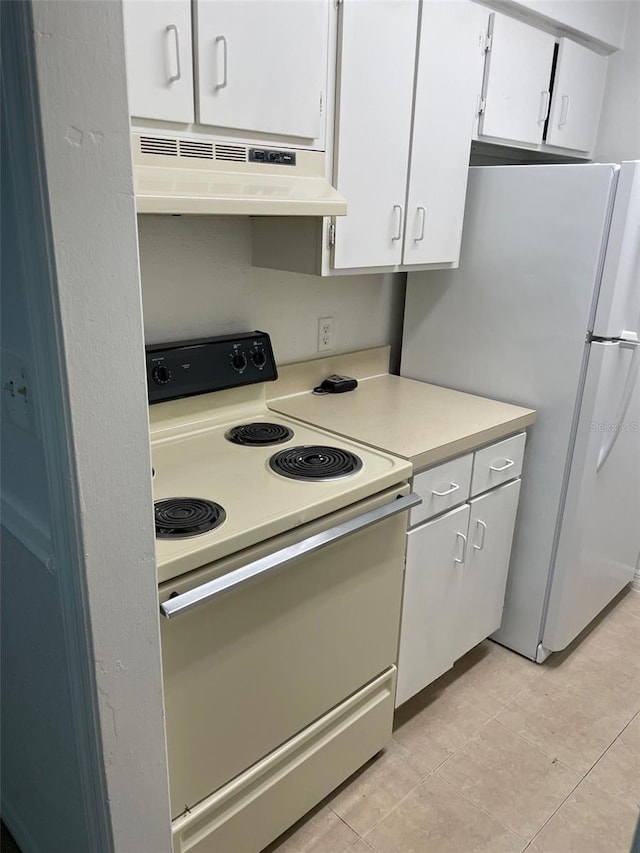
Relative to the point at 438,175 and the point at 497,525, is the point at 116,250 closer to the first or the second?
the point at 438,175

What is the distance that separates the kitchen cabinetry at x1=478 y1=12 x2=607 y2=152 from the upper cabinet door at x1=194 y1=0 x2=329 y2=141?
0.73 m

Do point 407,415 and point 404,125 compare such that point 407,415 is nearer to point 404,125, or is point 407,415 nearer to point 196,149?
point 404,125

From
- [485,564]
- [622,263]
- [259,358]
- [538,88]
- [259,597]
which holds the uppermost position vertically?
[538,88]

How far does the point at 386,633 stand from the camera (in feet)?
5.69

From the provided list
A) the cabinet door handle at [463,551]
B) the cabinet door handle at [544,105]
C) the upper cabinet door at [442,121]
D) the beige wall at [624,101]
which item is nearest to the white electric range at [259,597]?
the cabinet door handle at [463,551]

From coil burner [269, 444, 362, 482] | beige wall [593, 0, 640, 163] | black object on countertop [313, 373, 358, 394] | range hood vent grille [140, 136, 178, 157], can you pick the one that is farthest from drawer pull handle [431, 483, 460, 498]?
beige wall [593, 0, 640, 163]

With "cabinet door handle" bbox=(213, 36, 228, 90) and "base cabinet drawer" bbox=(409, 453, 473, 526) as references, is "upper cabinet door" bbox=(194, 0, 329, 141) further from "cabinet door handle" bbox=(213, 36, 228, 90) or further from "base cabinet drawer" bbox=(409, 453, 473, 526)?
"base cabinet drawer" bbox=(409, 453, 473, 526)

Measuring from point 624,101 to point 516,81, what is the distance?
62cm

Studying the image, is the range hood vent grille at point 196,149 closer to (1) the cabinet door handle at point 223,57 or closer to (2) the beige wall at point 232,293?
(1) the cabinet door handle at point 223,57

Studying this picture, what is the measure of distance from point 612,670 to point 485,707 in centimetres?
55

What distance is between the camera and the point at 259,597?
4.40 ft

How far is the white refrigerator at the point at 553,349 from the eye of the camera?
1.91 m

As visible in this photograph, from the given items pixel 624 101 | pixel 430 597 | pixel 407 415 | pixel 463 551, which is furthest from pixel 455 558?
pixel 624 101

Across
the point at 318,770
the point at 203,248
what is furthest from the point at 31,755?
the point at 203,248
